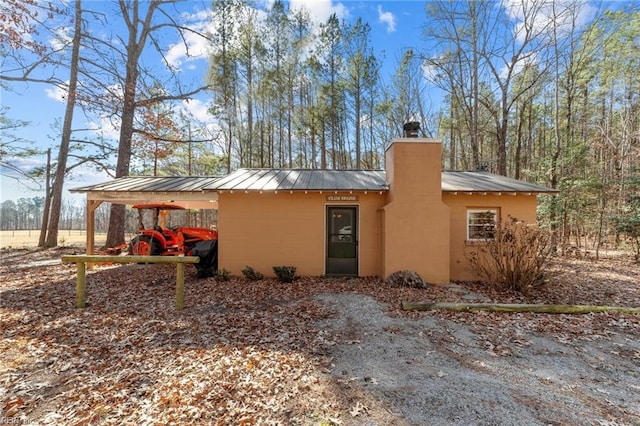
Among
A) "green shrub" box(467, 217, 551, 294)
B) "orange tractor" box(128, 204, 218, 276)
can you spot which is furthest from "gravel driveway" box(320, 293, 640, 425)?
"orange tractor" box(128, 204, 218, 276)

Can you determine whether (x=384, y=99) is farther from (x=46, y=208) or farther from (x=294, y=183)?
(x=46, y=208)

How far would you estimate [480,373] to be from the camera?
3.30 meters

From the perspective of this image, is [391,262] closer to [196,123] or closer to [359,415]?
[359,415]

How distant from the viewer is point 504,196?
315 inches

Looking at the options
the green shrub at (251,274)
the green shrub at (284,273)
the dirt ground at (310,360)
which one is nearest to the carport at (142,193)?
the green shrub at (251,274)

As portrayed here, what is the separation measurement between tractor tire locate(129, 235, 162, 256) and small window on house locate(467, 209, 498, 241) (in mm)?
9558

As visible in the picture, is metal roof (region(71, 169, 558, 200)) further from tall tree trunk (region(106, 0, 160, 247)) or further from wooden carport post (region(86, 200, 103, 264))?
tall tree trunk (region(106, 0, 160, 247))

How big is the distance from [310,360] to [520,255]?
5.77 m

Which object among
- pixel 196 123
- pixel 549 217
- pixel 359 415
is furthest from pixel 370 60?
pixel 359 415

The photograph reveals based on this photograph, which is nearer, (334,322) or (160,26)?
(334,322)

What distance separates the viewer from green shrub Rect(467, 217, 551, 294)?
6.56m

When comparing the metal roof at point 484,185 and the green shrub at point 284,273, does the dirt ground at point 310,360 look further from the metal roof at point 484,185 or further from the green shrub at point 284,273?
the metal roof at point 484,185

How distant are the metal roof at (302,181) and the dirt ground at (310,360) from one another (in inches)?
112

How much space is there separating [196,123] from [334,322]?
16.9 m
